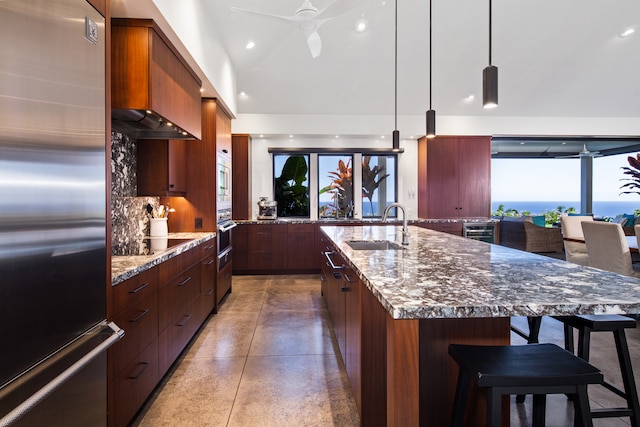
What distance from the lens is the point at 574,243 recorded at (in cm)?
418

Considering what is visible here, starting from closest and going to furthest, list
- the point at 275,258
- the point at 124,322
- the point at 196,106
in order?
the point at 124,322
the point at 196,106
the point at 275,258

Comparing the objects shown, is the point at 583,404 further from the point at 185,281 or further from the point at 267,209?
the point at 267,209

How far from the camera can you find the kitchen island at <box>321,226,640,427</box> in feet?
3.54

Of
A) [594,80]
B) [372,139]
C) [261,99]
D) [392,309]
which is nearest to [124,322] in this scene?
[392,309]

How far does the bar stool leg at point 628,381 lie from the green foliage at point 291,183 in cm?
521

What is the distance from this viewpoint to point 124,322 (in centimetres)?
172

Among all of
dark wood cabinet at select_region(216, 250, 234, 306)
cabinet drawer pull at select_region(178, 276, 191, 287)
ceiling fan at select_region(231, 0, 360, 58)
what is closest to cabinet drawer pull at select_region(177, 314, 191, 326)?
cabinet drawer pull at select_region(178, 276, 191, 287)

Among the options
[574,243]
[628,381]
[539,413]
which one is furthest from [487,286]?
[574,243]

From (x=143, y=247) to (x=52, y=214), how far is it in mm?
1497

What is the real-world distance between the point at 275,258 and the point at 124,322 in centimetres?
403

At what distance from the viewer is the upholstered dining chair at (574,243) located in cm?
409

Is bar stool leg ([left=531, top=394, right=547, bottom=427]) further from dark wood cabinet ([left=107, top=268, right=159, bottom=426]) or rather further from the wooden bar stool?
dark wood cabinet ([left=107, top=268, right=159, bottom=426])

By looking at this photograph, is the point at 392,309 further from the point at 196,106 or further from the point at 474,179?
the point at 474,179

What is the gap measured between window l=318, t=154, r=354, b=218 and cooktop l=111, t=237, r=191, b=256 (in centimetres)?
382
